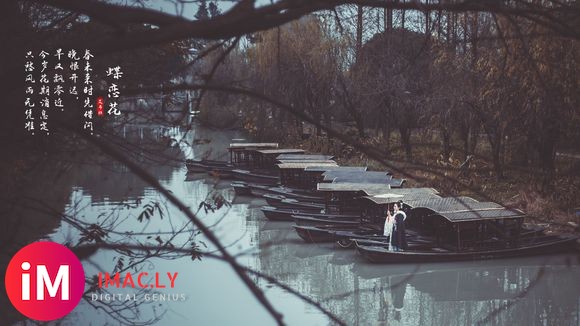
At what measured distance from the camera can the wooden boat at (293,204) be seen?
19234mm

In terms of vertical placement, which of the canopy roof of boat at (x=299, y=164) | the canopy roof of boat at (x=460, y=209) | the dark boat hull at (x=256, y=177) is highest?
the canopy roof of boat at (x=299, y=164)

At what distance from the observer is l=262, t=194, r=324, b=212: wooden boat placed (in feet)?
63.1

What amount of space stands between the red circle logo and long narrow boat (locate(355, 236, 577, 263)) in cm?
912

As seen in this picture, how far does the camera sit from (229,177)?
93.9ft

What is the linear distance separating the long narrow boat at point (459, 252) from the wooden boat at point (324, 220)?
2.23m

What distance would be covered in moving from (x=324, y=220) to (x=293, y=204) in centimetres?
304

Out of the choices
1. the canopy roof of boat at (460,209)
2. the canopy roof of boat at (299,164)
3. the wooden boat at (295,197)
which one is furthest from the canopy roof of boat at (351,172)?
the canopy roof of boat at (460,209)

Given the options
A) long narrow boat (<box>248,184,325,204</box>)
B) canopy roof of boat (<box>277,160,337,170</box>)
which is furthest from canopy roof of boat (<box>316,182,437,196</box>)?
canopy roof of boat (<box>277,160,337,170</box>)

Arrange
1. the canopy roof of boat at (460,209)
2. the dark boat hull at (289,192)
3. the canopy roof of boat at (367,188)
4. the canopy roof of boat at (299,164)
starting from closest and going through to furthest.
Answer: the canopy roof of boat at (460,209) < the canopy roof of boat at (367,188) < the dark boat hull at (289,192) < the canopy roof of boat at (299,164)

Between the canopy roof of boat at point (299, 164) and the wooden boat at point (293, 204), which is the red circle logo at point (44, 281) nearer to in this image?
the wooden boat at point (293, 204)

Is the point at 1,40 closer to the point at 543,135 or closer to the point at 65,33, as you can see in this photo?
the point at 65,33

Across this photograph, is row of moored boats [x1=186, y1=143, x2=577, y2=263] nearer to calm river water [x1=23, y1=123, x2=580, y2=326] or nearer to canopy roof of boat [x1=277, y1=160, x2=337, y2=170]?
canopy roof of boat [x1=277, y1=160, x2=337, y2=170]

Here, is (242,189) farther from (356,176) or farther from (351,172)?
(356,176)

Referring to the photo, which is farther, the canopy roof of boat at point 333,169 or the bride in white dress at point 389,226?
the canopy roof of boat at point 333,169
